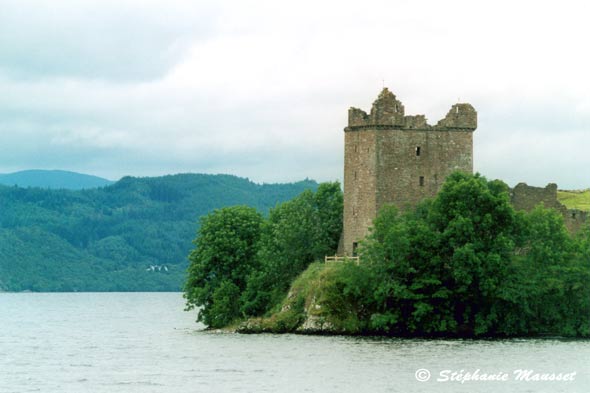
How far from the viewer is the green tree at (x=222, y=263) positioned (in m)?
77.6

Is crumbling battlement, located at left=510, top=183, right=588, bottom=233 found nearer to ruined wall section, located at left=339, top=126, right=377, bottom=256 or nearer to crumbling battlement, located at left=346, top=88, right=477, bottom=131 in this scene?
crumbling battlement, located at left=346, top=88, right=477, bottom=131

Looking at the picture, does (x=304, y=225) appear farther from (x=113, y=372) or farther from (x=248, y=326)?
(x=113, y=372)

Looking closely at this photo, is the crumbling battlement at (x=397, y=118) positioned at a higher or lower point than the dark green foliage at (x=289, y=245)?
higher

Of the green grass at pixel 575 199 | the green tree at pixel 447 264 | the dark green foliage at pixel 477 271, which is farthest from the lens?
the green grass at pixel 575 199

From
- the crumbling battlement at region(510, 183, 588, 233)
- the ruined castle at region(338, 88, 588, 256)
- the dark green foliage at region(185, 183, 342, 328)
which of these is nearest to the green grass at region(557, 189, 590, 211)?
the crumbling battlement at region(510, 183, 588, 233)

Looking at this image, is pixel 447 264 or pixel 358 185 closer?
pixel 447 264

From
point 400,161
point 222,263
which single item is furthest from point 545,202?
point 222,263

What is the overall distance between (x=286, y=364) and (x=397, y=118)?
78.5 feet

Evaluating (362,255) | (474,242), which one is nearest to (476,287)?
(474,242)

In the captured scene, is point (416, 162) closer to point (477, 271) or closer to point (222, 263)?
point (477, 271)

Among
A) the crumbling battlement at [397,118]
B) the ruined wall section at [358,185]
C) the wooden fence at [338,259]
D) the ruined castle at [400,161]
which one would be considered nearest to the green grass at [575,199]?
the ruined castle at [400,161]

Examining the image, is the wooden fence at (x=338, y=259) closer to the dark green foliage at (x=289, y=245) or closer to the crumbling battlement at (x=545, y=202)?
the dark green foliage at (x=289, y=245)

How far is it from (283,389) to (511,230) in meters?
25.6

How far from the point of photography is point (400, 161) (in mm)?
74562
